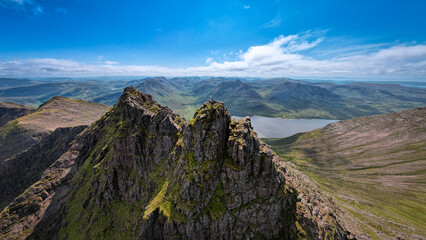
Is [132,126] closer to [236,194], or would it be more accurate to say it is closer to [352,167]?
[236,194]

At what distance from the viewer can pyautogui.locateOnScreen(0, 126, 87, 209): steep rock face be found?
99.2 m

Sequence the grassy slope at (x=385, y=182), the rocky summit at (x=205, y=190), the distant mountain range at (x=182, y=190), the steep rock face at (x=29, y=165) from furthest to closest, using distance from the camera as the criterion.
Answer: the steep rock face at (x=29, y=165) → the grassy slope at (x=385, y=182) → the distant mountain range at (x=182, y=190) → the rocky summit at (x=205, y=190)

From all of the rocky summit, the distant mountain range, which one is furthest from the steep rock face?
the rocky summit

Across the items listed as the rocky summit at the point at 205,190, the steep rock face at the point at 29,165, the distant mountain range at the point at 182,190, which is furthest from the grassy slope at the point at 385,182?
the steep rock face at the point at 29,165

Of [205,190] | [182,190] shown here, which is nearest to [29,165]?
[182,190]

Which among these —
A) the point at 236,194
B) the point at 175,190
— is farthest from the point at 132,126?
the point at 236,194

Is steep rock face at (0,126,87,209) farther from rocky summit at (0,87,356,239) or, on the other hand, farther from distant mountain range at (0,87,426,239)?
rocky summit at (0,87,356,239)

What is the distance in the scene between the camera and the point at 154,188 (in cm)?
4978

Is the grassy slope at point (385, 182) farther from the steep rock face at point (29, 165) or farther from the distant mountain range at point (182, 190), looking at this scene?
the steep rock face at point (29, 165)

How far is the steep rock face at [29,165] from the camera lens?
3905 inches

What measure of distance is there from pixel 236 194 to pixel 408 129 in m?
295

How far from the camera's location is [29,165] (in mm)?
109062

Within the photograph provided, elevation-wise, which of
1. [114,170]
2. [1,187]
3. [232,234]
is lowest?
[1,187]

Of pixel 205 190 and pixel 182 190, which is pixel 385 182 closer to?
pixel 205 190
